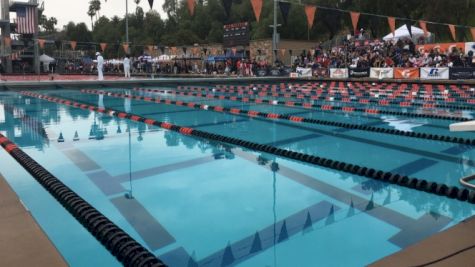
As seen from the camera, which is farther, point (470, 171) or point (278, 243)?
point (470, 171)

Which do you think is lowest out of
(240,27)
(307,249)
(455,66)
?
(307,249)

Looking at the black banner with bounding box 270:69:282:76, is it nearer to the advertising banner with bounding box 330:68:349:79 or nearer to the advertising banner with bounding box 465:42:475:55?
the advertising banner with bounding box 330:68:349:79

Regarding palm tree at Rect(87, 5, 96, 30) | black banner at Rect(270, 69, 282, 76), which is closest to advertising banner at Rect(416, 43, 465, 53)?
black banner at Rect(270, 69, 282, 76)

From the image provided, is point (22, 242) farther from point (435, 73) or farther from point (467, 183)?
point (435, 73)

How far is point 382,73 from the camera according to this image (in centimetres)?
1769

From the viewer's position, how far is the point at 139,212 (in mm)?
3199

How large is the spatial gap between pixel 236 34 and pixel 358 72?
44.9 feet

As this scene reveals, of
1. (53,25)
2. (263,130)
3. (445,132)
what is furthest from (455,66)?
(53,25)

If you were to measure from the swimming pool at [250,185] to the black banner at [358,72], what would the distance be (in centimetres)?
1097

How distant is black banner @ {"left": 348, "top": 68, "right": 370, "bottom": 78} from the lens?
60.1 ft

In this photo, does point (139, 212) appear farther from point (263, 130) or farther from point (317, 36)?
point (317, 36)

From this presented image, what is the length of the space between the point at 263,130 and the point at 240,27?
24052 mm

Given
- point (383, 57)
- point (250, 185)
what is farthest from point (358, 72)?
point (250, 185)

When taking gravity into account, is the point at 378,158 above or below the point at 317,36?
below
